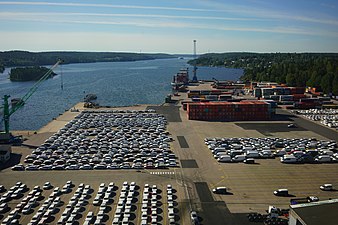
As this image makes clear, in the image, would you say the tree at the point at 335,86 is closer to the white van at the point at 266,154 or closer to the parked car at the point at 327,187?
the white van at the point at 266,154

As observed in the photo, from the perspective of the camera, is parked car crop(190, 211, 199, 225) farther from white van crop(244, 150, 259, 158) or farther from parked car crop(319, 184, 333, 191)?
white van crop(244, 150, 259, 158)

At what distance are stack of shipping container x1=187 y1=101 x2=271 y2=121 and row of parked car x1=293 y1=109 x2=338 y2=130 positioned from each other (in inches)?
134

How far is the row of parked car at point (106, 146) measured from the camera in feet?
45.6

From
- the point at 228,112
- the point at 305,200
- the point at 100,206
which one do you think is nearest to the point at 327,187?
the point at 305,200

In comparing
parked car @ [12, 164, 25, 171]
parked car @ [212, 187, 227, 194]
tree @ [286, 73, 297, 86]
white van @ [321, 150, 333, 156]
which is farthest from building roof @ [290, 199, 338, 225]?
tree @ [286, 73, 297, 86]

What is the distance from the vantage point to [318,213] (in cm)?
668

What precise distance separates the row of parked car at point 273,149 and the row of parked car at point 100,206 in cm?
460

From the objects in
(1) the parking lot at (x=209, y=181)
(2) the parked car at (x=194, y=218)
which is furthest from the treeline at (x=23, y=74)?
(2) the parked car at (x=194, y=218)

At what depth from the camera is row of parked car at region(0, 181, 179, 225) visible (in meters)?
9.20

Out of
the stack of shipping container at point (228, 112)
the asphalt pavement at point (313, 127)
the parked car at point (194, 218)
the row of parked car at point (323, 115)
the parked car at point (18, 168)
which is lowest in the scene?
the parked car at point (194, 218)

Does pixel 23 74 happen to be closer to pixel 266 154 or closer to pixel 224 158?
pixel 224 158

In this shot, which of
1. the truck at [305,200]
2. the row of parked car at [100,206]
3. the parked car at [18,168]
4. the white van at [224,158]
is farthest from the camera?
the white van at [224,158]

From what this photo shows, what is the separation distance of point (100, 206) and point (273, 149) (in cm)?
956

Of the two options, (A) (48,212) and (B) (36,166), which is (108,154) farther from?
(A) (48,212)
